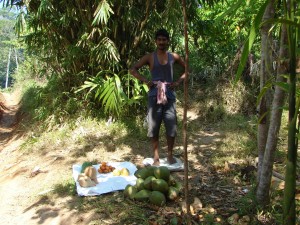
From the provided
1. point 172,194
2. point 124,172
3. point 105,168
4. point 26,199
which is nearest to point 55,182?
point 26,199

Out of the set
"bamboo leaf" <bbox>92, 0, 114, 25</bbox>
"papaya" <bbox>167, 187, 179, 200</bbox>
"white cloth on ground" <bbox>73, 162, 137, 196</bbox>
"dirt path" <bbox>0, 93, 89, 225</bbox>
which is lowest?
"dirt path" <bbox>0, 93, 89, 225</bbox>

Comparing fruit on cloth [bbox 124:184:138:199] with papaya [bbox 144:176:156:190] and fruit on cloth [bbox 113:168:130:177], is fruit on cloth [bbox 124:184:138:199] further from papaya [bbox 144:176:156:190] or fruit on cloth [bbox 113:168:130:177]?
fruit on cloth [bbox 113:168:130:177]

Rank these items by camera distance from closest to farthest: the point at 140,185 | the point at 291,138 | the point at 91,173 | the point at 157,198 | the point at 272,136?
the point at 291,138 < the point at 272,136 < the point at 157,198 < the point at 140,185 < the point at 91,173

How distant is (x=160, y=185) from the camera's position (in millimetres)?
3049

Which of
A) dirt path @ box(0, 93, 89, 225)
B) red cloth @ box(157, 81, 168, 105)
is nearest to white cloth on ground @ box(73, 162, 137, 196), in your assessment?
dirt path @ box(0, 93, 89, 225)

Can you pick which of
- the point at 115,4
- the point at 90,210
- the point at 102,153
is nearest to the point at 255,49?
the point at 115,4

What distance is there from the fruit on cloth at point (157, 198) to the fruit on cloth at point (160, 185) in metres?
0.05

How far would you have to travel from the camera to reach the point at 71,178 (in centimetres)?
390

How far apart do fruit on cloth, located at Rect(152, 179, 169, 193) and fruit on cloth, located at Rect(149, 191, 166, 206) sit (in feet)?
0.17

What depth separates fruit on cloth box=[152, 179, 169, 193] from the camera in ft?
10.00

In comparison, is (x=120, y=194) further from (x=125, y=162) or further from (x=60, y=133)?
(x=60, y=133)

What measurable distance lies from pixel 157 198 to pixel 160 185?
0.13 m

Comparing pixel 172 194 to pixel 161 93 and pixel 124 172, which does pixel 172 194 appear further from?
pixel 161 93

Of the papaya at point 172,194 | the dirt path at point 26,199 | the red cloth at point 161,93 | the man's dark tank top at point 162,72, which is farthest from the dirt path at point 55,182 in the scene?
the man's dark tank top at point 162,72
